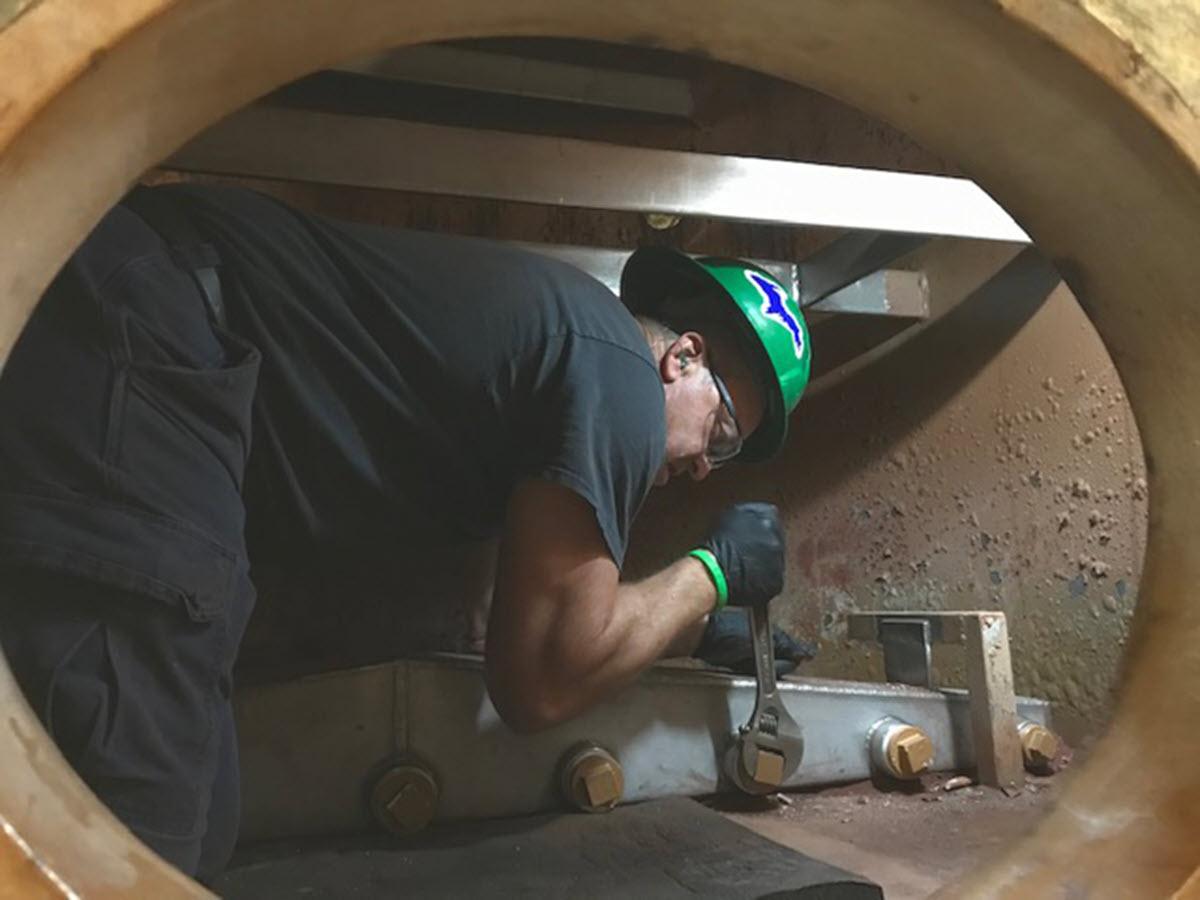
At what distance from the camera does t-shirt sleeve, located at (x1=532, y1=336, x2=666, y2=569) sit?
1.04m

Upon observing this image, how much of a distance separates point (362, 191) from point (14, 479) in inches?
38.5

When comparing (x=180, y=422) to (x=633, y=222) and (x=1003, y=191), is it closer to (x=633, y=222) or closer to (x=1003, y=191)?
(x=1003, y=191)

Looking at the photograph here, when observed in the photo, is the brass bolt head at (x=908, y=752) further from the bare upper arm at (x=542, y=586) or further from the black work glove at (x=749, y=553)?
the bare upper arm at (x=542, y=586)

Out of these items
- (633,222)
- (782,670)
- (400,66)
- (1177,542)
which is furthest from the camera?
(633,222)

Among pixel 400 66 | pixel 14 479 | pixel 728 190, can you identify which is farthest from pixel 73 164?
pixel 400 66

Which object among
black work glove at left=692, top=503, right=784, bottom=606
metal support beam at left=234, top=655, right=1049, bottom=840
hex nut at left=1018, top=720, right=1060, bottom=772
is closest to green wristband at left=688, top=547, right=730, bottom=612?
black work glove at left=692, top=503, right=784, bottom=606

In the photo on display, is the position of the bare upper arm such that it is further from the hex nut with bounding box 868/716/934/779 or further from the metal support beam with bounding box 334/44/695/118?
the metal support beam with bounding box 334/44/695/118

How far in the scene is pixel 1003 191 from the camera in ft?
2.44

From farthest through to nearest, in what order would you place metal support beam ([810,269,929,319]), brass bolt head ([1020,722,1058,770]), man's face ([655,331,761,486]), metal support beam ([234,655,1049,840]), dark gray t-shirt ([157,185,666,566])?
metal support beam ([810,269,929,319]) → brass bolt head ([1020,722,1058,770]) → man's face ([655,331,761,486]) → metal support beam ([234,655,1049,840]) → dark gray t-shirt ([157,185,666,566])

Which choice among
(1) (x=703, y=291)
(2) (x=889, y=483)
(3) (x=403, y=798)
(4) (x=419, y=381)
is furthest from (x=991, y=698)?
(4) (x=419, y=381)

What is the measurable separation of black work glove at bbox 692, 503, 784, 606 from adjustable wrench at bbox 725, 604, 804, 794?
5cm

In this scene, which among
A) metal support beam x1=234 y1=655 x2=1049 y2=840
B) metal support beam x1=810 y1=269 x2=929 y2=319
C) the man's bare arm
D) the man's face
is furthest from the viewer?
metal support beam x1=810 y1=269 x2=929 y2=319

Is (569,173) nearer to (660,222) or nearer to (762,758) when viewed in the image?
(660,222)

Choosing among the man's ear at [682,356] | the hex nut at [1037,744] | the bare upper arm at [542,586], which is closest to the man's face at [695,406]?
the man's ear at [682,356]
